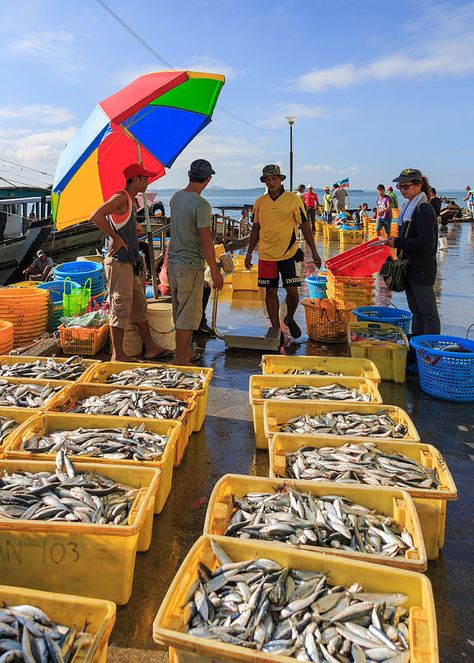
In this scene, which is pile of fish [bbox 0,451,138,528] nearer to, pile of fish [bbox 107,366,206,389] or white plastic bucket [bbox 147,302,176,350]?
pile of fish [bbox 107,366,206,389]

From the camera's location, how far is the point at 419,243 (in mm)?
5504

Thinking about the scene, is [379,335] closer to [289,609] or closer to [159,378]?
[159,378]

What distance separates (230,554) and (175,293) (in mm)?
3655

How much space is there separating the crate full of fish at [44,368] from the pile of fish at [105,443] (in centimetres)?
118

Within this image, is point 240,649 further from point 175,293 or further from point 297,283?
point 297,283

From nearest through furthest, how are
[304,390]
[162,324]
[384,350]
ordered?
1. [304,390]
2. [384,350]
3. [162,324]

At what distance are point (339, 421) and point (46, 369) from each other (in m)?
2.81

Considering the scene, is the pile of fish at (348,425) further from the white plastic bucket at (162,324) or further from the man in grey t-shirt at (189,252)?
the white plastic bucket at (162,324)

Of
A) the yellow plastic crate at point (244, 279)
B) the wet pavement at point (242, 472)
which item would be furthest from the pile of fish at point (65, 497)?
the yellow plastic crate at point (244, 279)

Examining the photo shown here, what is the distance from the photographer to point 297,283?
22.5ft

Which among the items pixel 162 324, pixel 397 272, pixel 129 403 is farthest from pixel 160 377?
pixel 397 272

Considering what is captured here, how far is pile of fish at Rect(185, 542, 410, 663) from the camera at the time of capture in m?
1.82

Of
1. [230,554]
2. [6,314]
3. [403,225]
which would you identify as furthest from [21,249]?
[230,554]

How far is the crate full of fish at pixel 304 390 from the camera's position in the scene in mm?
4078
